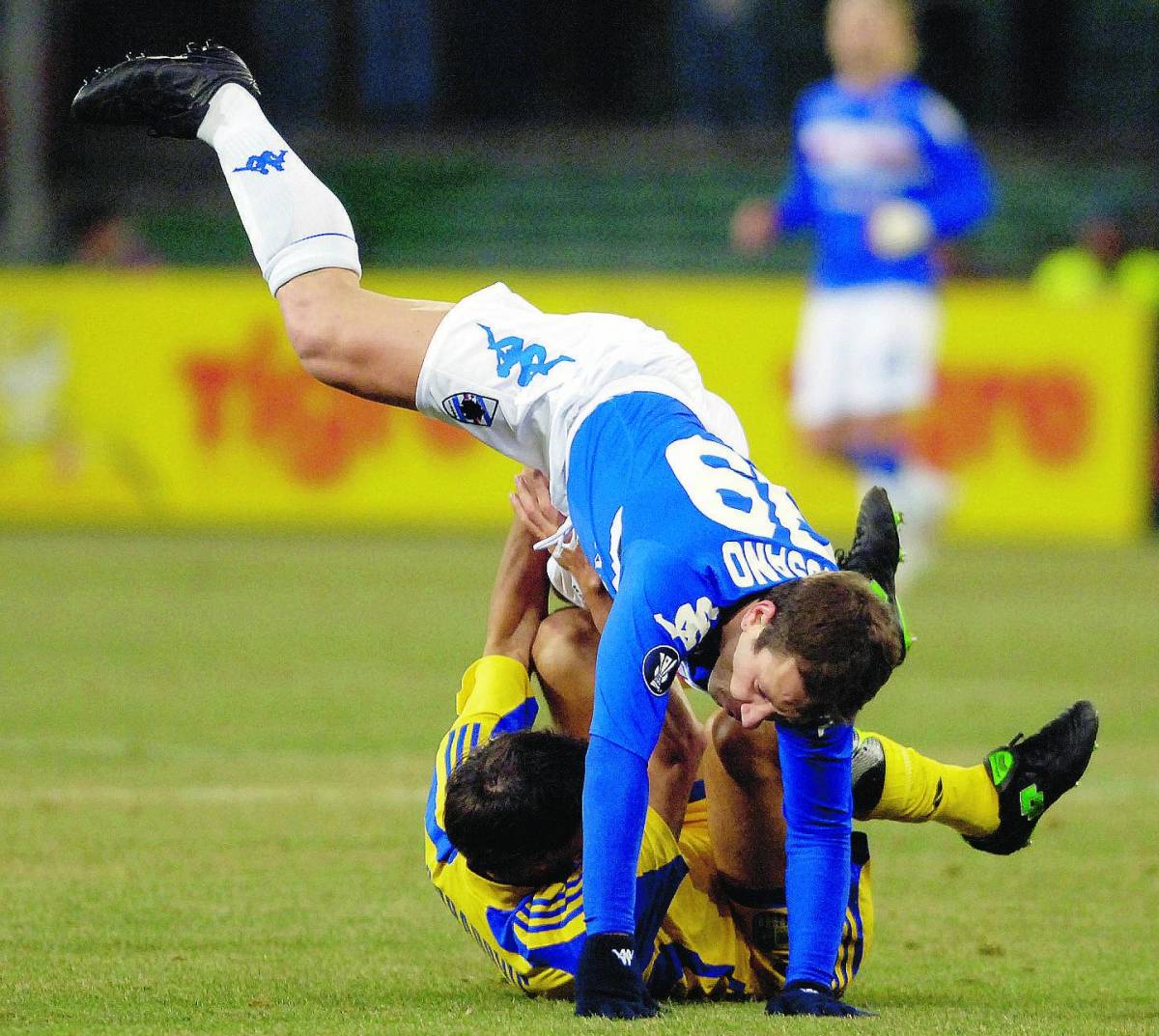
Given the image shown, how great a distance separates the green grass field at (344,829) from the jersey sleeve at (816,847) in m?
0.19

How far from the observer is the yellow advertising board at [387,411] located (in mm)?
15492

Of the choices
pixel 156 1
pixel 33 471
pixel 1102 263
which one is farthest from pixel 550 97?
pixel 33 471

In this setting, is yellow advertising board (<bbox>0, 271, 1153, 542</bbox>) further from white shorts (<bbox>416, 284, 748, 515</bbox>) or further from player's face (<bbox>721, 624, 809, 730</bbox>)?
player's face (<bbox>721, 624, 809, 730</bbox>)

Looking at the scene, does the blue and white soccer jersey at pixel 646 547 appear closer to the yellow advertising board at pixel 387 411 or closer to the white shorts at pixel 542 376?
the white shorts at pixel 542 376

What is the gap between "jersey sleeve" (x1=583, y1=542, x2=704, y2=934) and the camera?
4051mm

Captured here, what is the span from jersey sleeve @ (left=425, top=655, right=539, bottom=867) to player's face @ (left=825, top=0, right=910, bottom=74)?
7.28 m

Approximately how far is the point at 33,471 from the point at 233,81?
10111 mm

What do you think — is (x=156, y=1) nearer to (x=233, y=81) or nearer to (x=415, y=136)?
(x=415, y=136)

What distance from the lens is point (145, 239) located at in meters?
20.5

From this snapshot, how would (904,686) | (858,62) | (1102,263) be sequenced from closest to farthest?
(904,686), (858,62), (1102,263)

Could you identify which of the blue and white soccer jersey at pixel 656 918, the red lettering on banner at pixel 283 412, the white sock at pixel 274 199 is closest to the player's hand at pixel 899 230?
the red lettering on banner at pixel 283 412

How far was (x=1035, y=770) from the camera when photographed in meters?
4.90

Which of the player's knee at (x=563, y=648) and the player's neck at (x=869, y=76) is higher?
the player's neck at (x=869, y=76)

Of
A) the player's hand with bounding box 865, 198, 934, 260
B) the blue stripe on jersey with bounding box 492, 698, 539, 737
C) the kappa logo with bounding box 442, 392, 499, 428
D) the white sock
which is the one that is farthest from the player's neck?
the blue stripe on jersey with bounding box 492, 698, 539, 737
